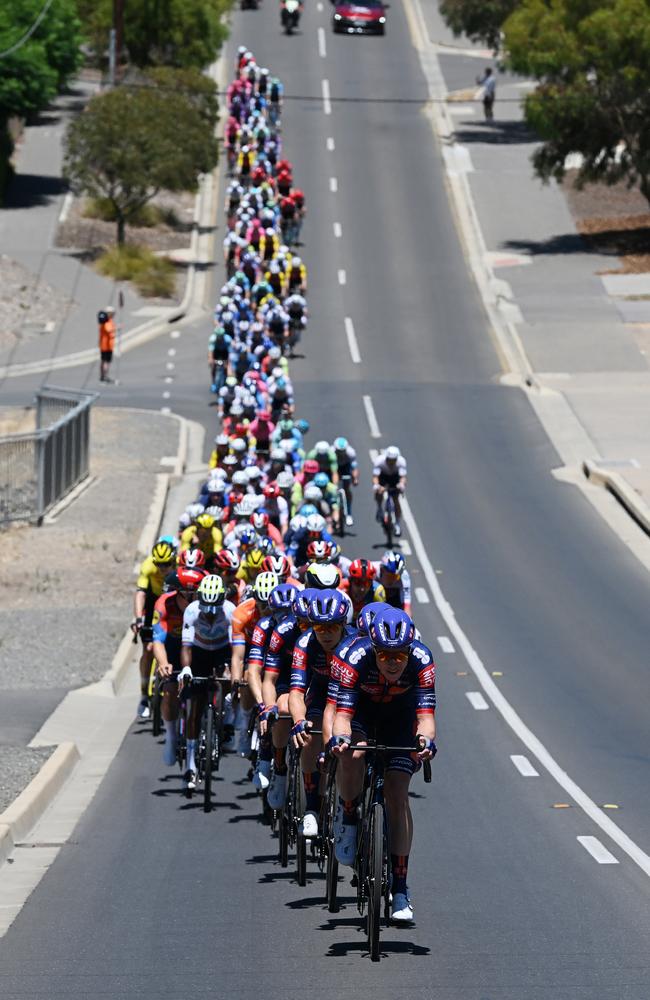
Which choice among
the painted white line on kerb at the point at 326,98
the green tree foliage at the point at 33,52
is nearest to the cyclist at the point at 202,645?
the green tree foliage at the point at 33,52

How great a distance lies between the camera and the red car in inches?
3440

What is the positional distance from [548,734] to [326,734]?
872 cm

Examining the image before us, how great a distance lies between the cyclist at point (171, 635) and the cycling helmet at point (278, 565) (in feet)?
3.57

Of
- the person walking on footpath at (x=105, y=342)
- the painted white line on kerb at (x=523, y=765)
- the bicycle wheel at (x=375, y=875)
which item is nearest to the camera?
the bicycle wheel at (x=375, y=875)

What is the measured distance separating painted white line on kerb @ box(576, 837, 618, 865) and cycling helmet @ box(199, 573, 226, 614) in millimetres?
3311

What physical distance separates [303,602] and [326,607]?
0.56 metres

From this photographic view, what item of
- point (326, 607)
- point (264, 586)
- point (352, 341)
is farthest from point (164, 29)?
point (326, 607)

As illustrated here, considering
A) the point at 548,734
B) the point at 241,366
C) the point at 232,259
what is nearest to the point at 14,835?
the point at 548,734

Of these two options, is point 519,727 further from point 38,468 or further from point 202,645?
point 38,468

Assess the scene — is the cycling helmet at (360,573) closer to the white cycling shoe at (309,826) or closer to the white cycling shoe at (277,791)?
the white cycling shoe at (277,791)

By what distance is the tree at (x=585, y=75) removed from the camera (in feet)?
184

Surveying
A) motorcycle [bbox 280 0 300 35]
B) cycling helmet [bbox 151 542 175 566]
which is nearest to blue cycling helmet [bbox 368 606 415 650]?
cycling helmet [bbox 151 542 175 566]

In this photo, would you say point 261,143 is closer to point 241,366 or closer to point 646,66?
point 646,66

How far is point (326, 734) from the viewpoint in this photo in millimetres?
11031
